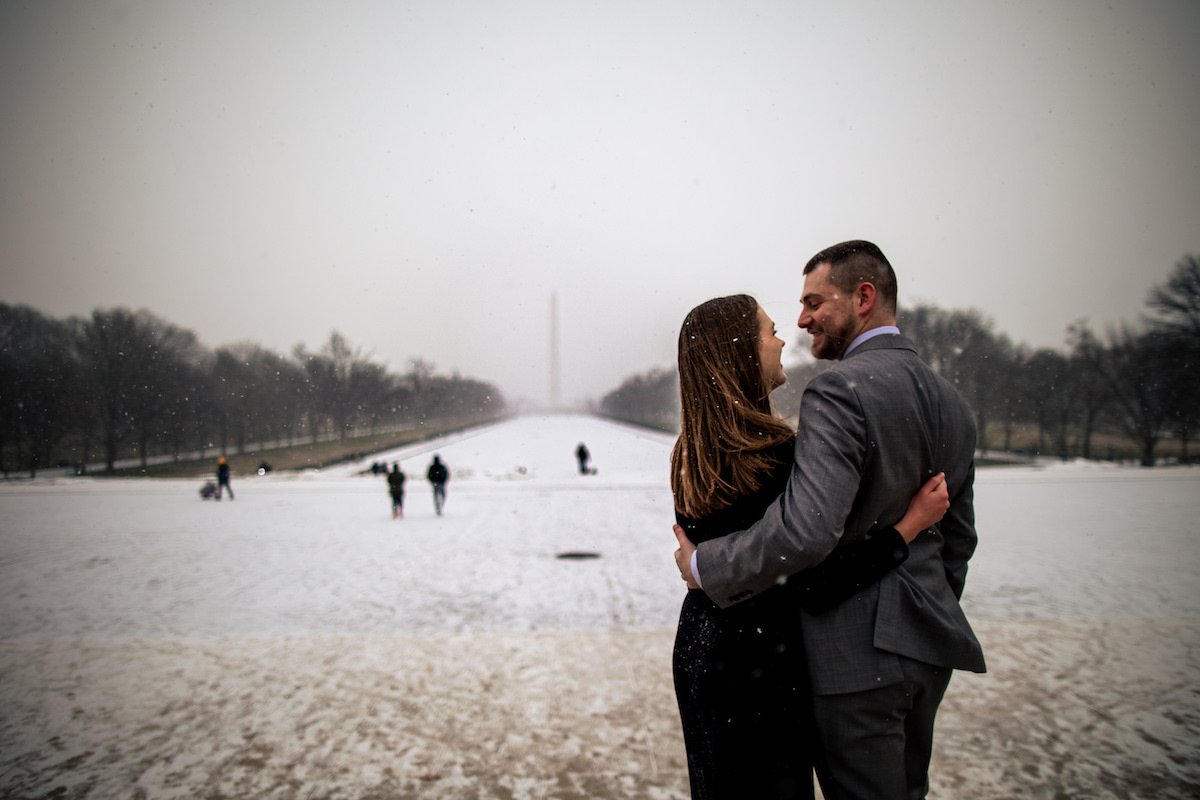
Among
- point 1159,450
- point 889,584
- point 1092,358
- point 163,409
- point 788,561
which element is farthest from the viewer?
point 1159,450

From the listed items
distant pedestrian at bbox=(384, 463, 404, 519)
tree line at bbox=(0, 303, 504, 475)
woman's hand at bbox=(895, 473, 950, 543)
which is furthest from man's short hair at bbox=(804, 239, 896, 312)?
distant pedestrian at bbox=(384, 463, 404, 519)

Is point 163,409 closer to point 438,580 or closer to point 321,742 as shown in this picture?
point 321,742

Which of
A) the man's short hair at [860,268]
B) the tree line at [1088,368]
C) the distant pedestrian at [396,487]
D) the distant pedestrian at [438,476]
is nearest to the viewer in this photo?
the man's short hair at [860,268]

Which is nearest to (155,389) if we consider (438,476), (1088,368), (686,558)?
(686,558)

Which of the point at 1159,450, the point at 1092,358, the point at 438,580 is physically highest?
the point at 1092,358

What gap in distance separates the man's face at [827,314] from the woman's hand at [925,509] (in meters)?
0.49

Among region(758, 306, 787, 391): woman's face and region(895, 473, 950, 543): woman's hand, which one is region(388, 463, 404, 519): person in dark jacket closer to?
region(758, 306, 787, 391): woman's face

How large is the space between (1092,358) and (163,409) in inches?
543

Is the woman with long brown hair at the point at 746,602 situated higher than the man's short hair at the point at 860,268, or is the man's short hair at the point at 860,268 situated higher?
the man's short hair at the point at 860,268

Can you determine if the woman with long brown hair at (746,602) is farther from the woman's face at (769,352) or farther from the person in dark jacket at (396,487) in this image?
the person in dark jacket at (396,487)

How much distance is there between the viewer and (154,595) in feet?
27.1

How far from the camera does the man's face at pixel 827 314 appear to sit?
1.85 m

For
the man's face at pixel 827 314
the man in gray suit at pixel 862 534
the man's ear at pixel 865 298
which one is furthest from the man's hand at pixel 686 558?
the man's ear at pixel 865 298

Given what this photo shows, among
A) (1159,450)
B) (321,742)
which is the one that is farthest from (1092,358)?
(321,742)
